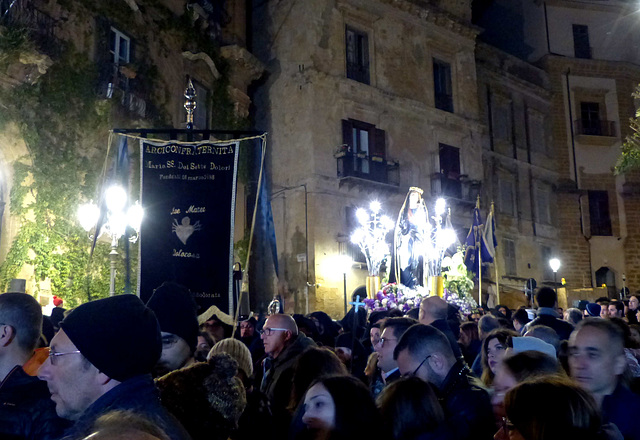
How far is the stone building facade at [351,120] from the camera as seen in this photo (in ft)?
68.2

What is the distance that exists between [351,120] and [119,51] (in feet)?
28.9

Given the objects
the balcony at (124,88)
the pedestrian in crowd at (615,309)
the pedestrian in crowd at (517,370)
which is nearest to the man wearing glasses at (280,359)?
the pedestrian in crowd at (517,370)

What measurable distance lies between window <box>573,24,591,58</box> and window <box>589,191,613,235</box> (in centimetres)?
713

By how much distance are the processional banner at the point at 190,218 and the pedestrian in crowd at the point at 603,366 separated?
3595 mm

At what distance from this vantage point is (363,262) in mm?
21594

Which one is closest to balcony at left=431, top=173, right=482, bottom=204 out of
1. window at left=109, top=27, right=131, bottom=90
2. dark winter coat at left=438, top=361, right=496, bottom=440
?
window at left=109, top=27, right=131, bottom=90

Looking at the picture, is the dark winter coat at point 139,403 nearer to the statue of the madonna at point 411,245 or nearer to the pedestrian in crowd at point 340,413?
the pedestrian in crowd at point 340,413

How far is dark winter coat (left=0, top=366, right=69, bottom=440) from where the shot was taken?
305cm

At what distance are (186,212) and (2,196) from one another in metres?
8.29

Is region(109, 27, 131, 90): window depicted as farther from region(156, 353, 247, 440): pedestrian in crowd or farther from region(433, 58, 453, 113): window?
region(433, 58, 453, 113): window

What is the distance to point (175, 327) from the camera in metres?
4.05

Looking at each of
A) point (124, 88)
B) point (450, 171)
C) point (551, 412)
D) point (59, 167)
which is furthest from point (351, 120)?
point (551, 412)

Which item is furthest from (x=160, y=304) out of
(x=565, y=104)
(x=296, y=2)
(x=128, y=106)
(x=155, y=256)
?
(x=565, y=104)

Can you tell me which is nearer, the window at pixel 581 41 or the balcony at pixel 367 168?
the balcony at pixel 367 168
